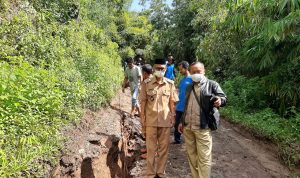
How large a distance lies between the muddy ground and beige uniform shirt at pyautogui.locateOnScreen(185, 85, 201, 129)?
156 cm

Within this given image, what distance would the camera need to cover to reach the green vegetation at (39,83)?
3986mm

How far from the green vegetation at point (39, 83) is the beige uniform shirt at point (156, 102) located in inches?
58.9

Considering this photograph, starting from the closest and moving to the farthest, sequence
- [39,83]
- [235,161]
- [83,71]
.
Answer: [39,83], [235,161], [83,71]

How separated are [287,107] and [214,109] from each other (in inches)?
251

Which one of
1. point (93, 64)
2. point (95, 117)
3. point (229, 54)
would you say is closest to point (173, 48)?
point (229, 54)

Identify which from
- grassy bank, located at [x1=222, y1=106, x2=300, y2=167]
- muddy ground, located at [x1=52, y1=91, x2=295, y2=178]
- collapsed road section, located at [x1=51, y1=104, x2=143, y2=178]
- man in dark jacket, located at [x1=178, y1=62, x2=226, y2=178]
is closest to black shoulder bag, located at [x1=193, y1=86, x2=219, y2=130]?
man in dark jacket, located at [x1=178, y1=62, x2=226, y2=178]

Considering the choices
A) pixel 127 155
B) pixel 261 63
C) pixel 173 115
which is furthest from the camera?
pixel 261 63

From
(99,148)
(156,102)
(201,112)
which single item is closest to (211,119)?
(201,112)

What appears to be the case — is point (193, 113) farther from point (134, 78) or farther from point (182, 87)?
point (134, 78)

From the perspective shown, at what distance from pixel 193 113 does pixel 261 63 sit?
21.2 ft

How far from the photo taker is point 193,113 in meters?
4.24

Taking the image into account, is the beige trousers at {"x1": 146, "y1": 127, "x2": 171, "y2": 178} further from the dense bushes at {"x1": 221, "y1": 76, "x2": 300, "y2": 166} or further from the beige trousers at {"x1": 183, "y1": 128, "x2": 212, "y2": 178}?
the dense bushes at {"x1": 221, "y1": 76, "x2": 300, "y2": 166}

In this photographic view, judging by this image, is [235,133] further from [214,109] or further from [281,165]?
[214,109]

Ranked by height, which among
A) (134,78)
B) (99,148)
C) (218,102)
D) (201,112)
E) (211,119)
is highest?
(134,78)
